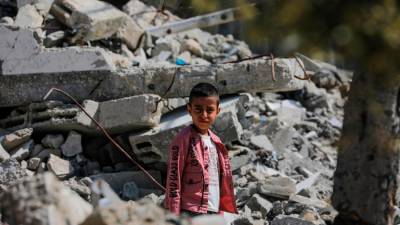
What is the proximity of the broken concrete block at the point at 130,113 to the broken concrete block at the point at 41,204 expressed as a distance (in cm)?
308

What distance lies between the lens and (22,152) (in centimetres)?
687

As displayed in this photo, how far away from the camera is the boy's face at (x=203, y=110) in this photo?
4.77m

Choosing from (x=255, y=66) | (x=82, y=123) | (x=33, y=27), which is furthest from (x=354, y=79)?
(x=33, y=27)

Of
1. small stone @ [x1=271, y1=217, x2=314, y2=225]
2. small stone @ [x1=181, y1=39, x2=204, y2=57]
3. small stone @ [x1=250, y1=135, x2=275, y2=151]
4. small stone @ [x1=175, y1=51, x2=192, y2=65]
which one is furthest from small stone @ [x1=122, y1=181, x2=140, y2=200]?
small stone @ [x1=181, y1=39, x2=204, y2=57]

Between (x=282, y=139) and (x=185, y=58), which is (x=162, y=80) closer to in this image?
(x=282, y=139)

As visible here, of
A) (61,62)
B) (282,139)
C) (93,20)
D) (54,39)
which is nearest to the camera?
(61,62)

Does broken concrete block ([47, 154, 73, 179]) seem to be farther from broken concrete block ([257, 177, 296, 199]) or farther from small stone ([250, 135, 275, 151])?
small stone ([250, 135, 275, 151])

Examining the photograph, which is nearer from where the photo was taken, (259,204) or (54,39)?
(259,204)

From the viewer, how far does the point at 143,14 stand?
32.1ft

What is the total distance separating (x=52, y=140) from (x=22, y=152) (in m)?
0.30

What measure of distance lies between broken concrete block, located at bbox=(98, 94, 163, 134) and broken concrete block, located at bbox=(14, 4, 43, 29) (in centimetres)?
148

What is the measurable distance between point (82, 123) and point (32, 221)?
3517 millimetres

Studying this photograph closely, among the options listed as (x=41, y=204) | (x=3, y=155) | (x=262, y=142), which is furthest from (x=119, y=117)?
(x=41, y=204)

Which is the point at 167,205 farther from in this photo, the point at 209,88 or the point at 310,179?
the point at 310,179
